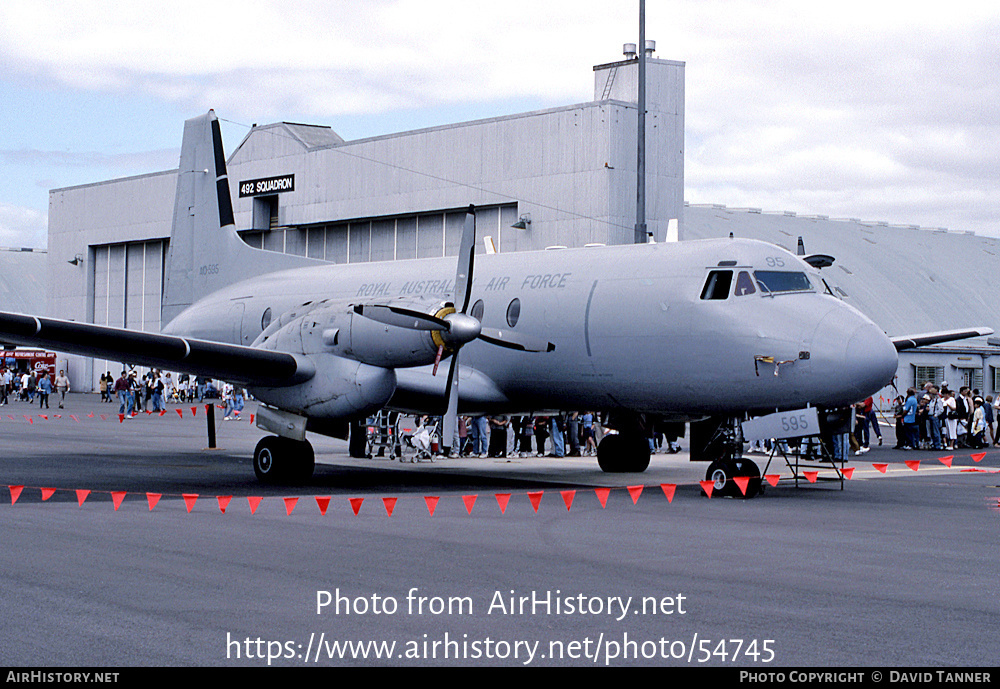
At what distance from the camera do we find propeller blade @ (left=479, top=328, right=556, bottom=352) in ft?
57.0

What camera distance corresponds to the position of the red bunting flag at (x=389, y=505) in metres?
13.7

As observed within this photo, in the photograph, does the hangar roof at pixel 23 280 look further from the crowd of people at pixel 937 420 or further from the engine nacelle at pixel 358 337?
the engine nacelle at pixel 358 337

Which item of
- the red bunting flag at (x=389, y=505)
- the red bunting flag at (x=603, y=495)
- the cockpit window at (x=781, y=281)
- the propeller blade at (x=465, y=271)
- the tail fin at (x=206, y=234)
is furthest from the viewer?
the tail fin at (x=206, y=234)

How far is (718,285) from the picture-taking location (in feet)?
54.0

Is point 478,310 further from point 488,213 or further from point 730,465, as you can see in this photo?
point 488,213

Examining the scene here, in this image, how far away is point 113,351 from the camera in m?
16.7

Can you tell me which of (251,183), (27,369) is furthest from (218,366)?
(27,369)

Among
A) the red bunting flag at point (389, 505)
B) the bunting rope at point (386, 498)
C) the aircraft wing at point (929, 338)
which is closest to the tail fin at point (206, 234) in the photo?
the bunting rope at point (386, 498)

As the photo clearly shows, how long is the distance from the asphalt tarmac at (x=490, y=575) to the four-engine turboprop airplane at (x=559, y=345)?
52.7 inches

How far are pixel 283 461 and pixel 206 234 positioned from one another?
8.17 meters

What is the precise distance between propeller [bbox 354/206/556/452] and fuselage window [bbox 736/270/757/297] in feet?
9.98

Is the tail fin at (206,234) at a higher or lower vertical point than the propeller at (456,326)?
higher
